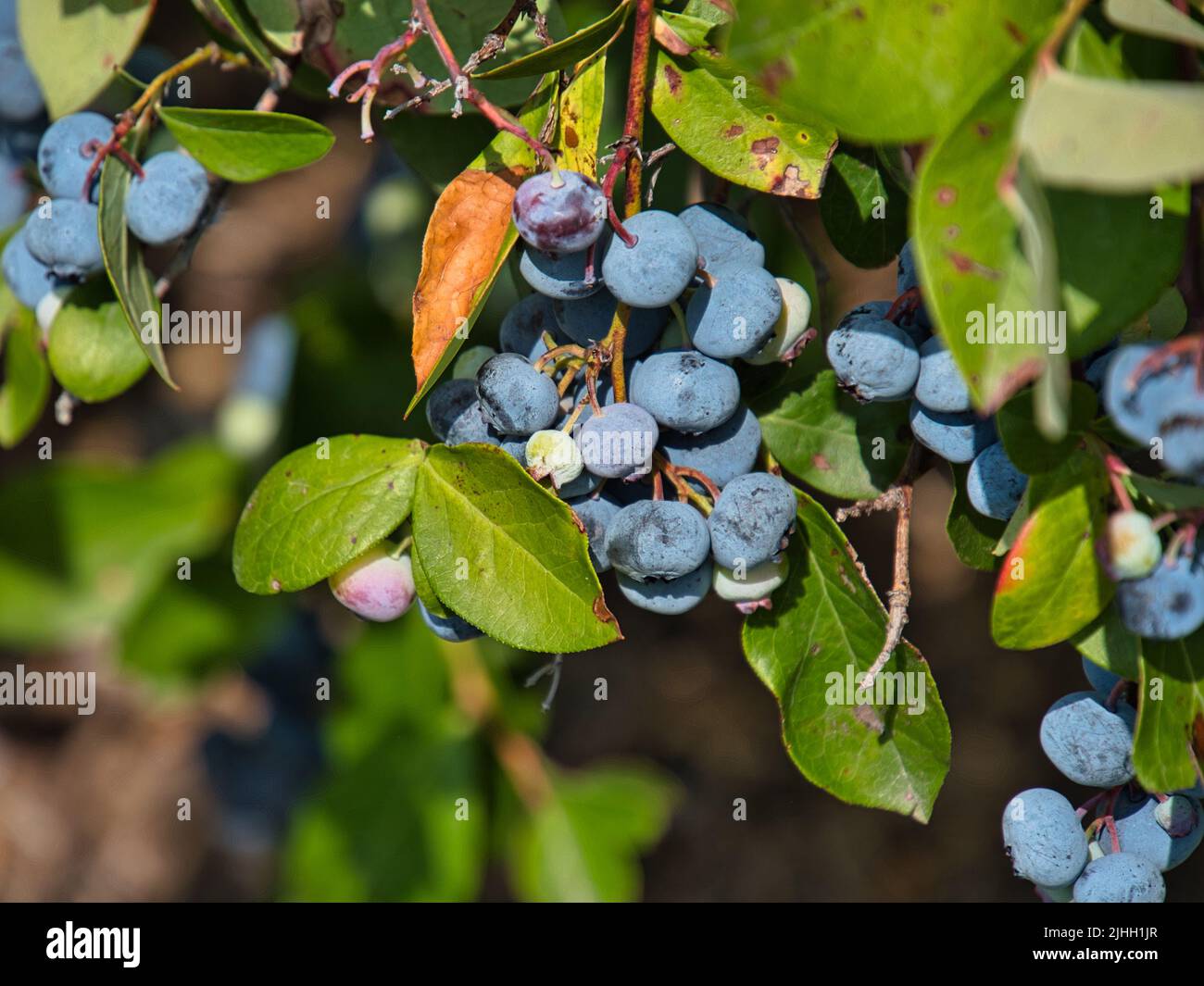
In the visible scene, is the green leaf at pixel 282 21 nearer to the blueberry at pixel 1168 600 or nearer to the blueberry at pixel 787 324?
the blueberry at pixel 787 324

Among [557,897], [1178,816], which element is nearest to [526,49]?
[1178,816]

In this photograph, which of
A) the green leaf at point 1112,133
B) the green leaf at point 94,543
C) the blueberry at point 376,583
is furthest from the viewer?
the green leaf at point 94,543

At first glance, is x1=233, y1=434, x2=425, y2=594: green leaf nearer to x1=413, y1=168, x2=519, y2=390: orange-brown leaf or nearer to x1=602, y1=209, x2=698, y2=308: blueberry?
x1=413, y1=168, x2=519, y2=390: orange-brown leaf

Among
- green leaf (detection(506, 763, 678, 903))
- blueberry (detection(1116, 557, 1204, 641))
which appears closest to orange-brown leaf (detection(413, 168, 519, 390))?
blueberry (detection(1116, 557, 1204, 641))

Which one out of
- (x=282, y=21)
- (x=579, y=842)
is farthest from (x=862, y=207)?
(x=579, y=842)

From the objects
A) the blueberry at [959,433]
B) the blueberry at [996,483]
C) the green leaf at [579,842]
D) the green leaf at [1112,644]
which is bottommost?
the green leaf at [579,842]

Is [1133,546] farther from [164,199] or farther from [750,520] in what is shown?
[164,199]

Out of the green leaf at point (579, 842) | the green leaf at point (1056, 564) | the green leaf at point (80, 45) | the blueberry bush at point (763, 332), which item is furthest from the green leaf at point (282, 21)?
the green leaf at point (579, 842)
